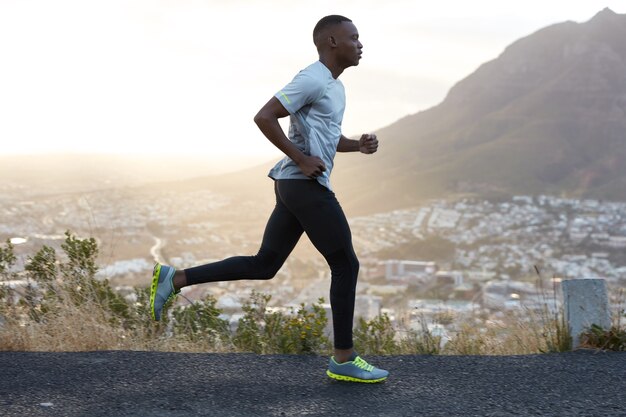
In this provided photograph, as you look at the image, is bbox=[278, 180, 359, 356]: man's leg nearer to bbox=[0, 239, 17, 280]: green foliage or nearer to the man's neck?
the man's neck

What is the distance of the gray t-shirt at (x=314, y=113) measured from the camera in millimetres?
3445

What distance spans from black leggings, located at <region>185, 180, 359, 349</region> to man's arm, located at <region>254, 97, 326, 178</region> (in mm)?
153

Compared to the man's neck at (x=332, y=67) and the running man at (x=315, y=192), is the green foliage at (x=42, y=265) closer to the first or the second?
the running man at (x=315, y=192)

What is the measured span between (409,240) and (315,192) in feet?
162

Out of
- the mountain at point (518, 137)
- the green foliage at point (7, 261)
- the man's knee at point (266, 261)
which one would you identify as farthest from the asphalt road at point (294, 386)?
the mountain at point (518, 137)

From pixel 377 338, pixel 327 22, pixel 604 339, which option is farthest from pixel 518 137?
pixel 327 22

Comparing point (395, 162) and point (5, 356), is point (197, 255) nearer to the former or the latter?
point (5, 356)

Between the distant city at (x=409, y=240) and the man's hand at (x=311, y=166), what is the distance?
761 inches

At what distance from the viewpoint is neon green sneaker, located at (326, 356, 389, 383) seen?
3703 mm

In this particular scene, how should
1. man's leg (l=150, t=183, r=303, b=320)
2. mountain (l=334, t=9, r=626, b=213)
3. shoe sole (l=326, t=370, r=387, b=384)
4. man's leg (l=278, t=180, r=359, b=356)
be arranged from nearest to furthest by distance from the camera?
man's leg (l=278, t=180, r=359, b=356)
shoe sole (l=326, t=370, r=387, b=384)
man's leg (l=150, t=183, r=303, b=320)
mountain (l=334, t=9, r=626, b=213)

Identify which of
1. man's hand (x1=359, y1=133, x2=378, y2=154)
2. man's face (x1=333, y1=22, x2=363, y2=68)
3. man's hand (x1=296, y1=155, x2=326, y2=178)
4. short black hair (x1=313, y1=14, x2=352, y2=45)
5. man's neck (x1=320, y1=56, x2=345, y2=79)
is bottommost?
man's hand (x1=296, y1=155, x2=326, y2=178)

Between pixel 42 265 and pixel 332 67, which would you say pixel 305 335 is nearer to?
pixel 332 67

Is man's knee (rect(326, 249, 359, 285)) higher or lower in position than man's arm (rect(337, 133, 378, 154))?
lower

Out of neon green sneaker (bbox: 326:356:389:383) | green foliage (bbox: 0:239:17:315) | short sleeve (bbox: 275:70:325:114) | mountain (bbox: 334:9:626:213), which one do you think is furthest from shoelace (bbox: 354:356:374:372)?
mountain (bbox: 334:9:626:213)
